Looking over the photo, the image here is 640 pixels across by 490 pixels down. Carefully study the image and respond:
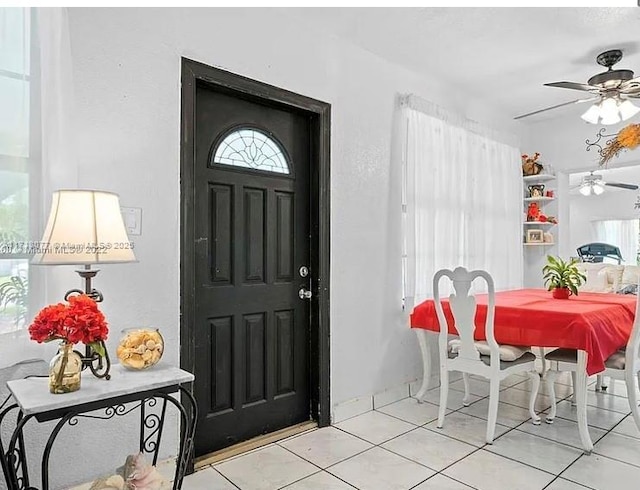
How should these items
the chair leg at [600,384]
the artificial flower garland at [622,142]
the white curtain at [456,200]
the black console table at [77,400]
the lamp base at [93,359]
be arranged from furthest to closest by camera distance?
1. the artificial flower garland at [622,142]
2. the chair leg at [600,384]
3. the white curtain at [456,200]
4. the lamp base at [93,359]
5. the black console table at [77,400]

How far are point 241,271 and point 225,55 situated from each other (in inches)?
49.5

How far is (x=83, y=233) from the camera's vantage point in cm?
163

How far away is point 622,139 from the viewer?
14.6 ft

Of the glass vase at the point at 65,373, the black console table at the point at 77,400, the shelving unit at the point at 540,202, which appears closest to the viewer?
the black console table at the point at 77,400

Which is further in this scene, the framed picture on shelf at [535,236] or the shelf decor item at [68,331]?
the framed picture on shelf at [535,236]

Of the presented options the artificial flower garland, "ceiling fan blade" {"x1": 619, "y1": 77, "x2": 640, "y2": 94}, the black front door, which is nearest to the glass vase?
the black front door

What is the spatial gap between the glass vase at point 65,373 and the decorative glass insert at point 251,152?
140 centimetres

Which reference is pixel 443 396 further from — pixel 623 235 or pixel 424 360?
pixel 623 235

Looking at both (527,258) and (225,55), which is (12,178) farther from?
(527,258)

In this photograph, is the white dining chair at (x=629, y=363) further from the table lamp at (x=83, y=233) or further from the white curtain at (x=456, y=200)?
the table lamp at (x=83, y=233)

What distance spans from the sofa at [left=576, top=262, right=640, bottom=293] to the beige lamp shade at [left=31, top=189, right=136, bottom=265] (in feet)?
14.0

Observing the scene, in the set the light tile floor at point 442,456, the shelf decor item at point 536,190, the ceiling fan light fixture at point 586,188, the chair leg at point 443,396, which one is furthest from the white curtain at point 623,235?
the chair leg at point 443,396

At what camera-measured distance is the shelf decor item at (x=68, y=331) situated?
5.02ft
